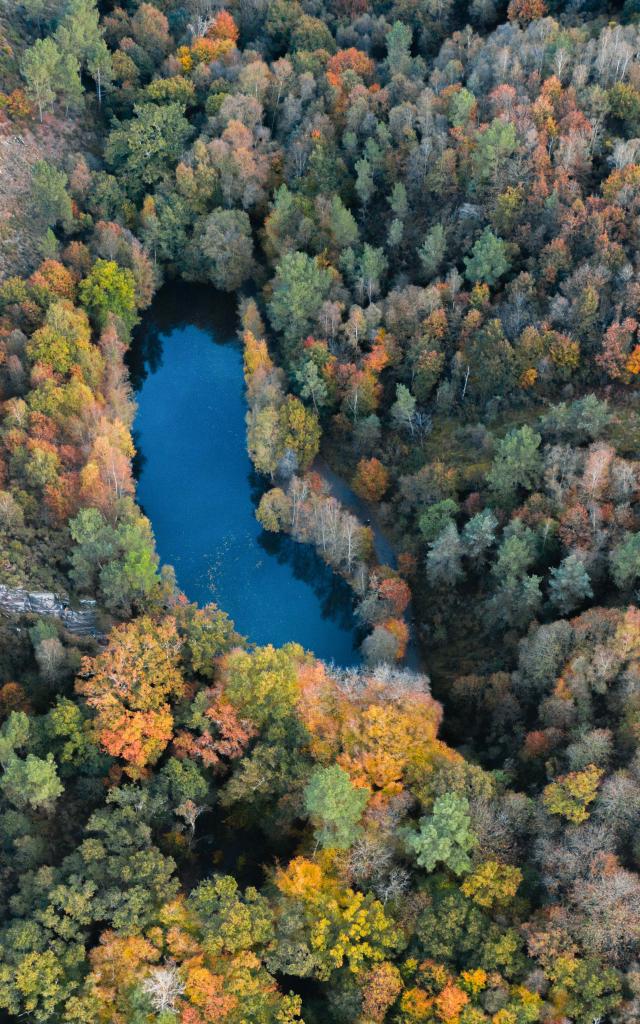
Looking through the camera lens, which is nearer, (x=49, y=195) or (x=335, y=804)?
(x=335, y=804)

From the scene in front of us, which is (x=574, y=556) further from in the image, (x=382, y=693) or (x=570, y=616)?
(x=382, y=693)

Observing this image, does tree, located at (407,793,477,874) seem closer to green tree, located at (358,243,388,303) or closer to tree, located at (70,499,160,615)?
tree, located at (70,499,160,615)

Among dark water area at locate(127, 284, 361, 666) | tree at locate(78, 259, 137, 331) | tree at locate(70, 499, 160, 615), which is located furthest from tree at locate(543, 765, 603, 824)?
tree at locate(78, 259, 137, 331)

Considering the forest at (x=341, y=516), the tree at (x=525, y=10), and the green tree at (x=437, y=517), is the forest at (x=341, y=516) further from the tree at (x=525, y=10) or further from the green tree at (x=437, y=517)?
the tree at (x=525, y=10)

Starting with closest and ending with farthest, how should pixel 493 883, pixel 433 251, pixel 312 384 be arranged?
1. pixel 493 883
2. pixel 312 384
3. pixel 433 251

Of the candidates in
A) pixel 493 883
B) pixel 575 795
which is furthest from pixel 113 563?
pixel 575 795

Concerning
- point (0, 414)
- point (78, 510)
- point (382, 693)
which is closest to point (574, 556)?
point (382, 693)

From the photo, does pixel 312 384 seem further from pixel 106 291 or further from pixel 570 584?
pixel 570 584
